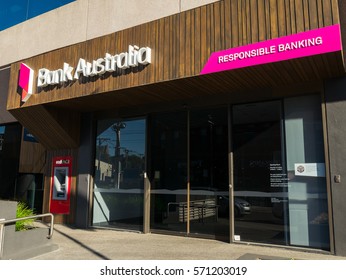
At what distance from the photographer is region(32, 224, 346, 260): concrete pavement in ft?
21.9

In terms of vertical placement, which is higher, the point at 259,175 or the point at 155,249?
the point at 259,175

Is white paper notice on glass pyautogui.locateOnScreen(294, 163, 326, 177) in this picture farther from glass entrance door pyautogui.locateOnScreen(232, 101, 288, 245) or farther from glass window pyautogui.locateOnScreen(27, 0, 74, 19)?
glass window pyautogui.locateOnScreen(27, 0, 74, 19)

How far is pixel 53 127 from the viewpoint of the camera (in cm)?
1059

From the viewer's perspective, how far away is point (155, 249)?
7391 millimetres

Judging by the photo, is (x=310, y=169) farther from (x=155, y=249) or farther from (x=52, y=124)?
(x=52, y=124)

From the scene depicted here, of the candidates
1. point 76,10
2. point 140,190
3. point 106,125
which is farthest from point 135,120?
point 76,10

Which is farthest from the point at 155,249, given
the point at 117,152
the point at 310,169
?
the point at 117,152

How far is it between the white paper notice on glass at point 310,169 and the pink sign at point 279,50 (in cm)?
257

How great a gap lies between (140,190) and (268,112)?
167 inches

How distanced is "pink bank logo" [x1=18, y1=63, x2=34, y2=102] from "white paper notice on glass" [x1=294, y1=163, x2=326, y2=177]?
24.8ft

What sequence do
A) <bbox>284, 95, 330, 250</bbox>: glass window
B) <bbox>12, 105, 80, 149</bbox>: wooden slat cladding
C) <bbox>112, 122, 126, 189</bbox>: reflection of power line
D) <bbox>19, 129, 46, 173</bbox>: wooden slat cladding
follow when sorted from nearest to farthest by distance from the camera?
<bbox>284, 95, 330, 250</bbox>: glass window < <bbox>12, 105, 80, 149</bbox>: wooden slat cladding < <bbox>112, 122, 126, 189</bbox>: reflection of power line < <bbox>19, 129, 46, 173</bbox>: wooden slat cladding

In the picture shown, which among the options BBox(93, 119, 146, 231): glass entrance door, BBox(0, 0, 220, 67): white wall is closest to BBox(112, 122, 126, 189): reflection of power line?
BBox(93, 119, 146, 231): glass entrance door

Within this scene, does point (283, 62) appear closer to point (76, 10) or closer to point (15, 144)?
point (76, 10)

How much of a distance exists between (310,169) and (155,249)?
383 cm
